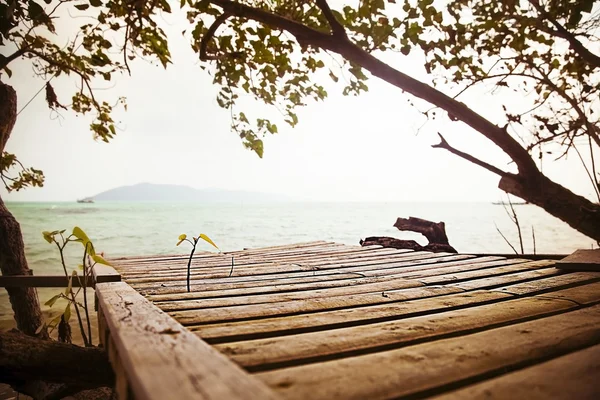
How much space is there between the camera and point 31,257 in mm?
16875

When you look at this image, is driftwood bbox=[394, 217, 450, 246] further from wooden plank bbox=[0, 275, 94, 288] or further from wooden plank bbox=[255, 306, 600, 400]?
wooden plank bbox=[0, 275, 94, 288]

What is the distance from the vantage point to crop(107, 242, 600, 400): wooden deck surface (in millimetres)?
951

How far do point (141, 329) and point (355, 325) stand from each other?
801mm

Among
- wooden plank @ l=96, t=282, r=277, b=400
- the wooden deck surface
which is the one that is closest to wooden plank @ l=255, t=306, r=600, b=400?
the wooden deck surface

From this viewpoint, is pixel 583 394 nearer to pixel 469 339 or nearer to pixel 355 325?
pixel 469 339

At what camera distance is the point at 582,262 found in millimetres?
2713

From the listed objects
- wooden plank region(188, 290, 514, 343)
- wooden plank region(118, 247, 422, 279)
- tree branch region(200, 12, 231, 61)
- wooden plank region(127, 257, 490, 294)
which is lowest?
wooden plank region(118, 247, 422, 279)

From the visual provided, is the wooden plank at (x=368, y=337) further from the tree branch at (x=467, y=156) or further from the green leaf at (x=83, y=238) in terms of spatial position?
the tree branch at (x=467, y=156)

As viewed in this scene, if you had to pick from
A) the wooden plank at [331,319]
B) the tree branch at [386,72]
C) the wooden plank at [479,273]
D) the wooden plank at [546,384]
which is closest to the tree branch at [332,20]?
the tree branch at [386,72]

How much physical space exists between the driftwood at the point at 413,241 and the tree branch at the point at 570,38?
7.92 feet

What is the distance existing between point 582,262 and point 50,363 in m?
3.62

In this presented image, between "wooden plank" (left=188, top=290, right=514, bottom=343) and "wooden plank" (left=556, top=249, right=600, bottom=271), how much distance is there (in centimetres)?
115

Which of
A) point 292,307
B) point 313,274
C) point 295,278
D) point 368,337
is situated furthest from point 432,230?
point 368,337

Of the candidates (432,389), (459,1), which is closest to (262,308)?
(432,389)
